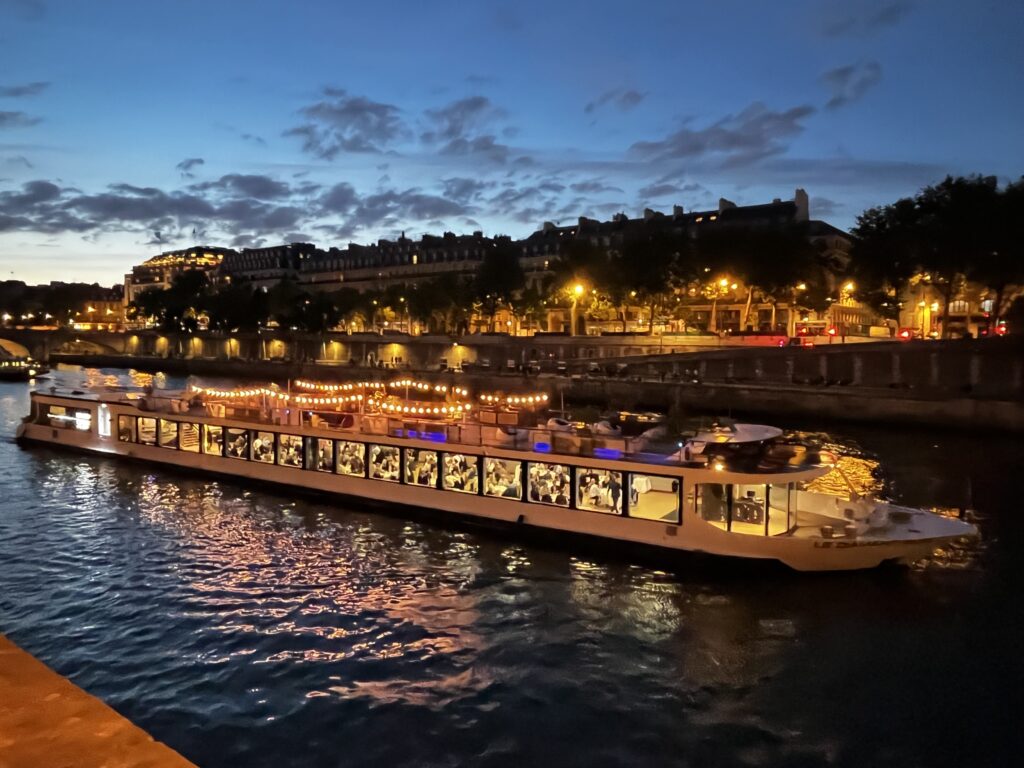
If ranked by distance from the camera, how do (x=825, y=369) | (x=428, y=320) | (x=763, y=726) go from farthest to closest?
(x=428, y=320) < (x=825, y=369) < (x=763, y=726)

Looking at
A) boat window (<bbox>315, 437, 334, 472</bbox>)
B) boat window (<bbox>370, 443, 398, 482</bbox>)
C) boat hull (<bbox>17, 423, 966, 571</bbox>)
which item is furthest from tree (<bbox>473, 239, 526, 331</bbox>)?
boat window (<bbox>370, 443, 398, 482</bbox>)

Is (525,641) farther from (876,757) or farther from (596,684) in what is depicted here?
(876,757)

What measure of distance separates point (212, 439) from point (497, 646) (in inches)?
711

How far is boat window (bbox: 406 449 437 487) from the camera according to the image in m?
23.2

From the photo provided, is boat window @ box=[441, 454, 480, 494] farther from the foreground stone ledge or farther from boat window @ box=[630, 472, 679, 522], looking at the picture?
the foreground stone ledge

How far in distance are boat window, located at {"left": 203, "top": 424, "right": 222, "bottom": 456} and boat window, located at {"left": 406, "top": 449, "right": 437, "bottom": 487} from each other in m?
9.10

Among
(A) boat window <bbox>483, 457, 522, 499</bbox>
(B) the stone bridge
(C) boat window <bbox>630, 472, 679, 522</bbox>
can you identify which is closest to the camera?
(C) boat window <bbox>630, 472, 679, 522</bbox>

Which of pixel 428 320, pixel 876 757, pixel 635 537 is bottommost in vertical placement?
pixel 876 757

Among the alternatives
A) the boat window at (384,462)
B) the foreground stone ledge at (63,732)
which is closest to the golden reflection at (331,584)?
the boat window at (384,462)

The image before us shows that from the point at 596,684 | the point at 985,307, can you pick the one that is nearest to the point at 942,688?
the point at 596,684

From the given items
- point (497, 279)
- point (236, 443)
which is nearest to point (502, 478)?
point (236, 443)

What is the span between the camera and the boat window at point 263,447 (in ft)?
89.6

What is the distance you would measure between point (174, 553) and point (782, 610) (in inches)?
587

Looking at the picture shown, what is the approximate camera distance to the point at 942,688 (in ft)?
44.3
